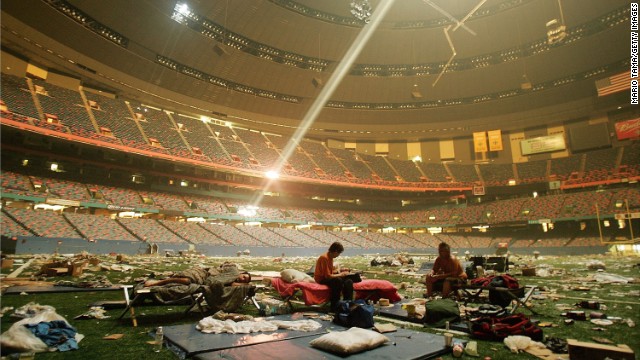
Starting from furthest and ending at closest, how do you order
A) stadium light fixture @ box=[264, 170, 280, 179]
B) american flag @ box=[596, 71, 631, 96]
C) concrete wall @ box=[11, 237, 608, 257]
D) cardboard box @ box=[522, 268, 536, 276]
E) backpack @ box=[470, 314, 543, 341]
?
stadium light fixture @ box=[264, 170, 280, 179] → american flag @ box=[596, 71, 631, 96] → concrete wall @ box=[11, 237, 608, 257] → cardboard box @ box=[522, 268, 536, 276] → backpack @ box=[470, 314, 543, 341]

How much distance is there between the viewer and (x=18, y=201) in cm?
2388

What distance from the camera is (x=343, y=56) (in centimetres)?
4084

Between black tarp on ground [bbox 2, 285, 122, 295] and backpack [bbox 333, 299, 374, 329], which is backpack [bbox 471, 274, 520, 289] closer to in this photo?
backpack [bbox 333, 299, 374, 329]

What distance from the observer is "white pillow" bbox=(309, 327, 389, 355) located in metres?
3.46

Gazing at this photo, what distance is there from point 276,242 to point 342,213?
14.9 m

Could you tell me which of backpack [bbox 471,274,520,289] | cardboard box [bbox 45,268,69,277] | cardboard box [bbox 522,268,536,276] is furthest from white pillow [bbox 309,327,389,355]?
cardboard box [bbox 522,268,536,276]

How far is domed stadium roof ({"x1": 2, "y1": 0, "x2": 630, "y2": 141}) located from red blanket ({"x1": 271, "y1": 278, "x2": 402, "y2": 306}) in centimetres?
2608

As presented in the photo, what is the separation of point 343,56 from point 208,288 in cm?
3993

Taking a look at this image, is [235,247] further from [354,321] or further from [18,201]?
[354,321]

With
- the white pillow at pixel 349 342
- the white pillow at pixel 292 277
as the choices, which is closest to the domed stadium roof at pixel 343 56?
the white pillow at pixel 292 277

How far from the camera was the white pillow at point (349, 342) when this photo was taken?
3465 millimetres

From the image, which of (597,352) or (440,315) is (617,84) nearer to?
(440,315)

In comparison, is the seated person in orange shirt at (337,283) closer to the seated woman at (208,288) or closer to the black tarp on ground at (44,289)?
the seated woman at (208,288)

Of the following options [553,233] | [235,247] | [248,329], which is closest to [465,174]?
[553,233]
